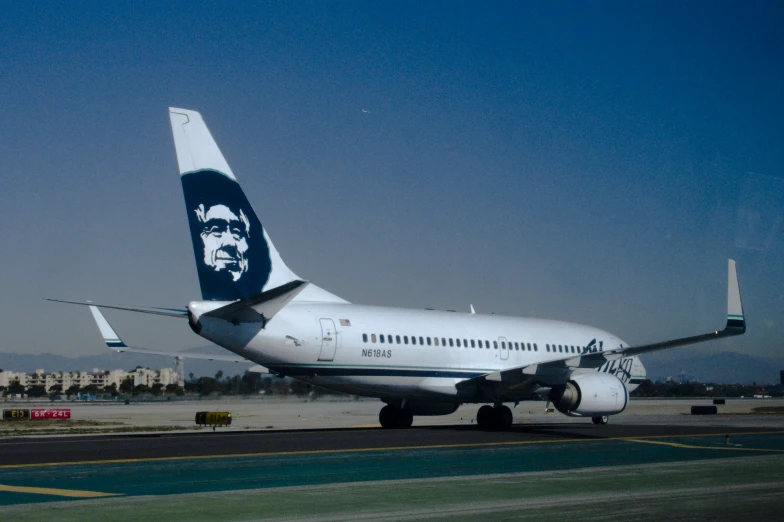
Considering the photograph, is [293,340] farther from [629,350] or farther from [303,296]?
[629,350]

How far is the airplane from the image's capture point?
24969 millimetres

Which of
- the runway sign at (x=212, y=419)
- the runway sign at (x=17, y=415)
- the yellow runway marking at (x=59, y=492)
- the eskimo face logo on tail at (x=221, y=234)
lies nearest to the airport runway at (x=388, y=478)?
the yellow runway marking at (x=59, y=492)

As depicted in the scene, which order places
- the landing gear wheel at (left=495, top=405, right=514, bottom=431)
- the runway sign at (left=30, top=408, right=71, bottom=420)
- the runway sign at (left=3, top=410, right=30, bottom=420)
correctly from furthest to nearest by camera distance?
the runway sign at (left=30, top=408, right=71, bottom=420) < the runway sign at (left=3, top=410, right=30, bottom=420) < the landing gear wheel at (left=495, top=405, right=514, bottom=431)

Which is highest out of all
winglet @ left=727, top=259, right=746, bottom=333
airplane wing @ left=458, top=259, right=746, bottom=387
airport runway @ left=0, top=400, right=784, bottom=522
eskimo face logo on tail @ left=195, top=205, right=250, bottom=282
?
eskimo face logo on tail @ left=195, top=205, right=250, bottom=282

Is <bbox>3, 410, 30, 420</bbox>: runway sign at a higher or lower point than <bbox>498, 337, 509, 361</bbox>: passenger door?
lower

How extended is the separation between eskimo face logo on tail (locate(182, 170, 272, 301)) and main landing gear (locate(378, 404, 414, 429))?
867 cm

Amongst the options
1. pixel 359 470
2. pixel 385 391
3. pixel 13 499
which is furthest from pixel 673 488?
pixel 385 391

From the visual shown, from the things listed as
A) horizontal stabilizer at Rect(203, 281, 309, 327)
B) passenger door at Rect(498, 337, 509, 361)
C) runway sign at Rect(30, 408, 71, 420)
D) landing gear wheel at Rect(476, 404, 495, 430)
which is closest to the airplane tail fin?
horizontal stabilizer at Rect(203, 281, 309, 327)

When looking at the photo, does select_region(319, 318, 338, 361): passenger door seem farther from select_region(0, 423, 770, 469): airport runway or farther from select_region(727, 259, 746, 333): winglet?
select_region(727, 259, 746, 333): winglet

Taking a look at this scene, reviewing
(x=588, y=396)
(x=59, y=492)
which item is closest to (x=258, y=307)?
(x=588, y=396)

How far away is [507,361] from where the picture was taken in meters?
34.0

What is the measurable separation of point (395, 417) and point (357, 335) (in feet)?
17.9

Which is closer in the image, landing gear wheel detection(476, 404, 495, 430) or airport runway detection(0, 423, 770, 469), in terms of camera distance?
airport runway detection(0, 423, 770, 469)

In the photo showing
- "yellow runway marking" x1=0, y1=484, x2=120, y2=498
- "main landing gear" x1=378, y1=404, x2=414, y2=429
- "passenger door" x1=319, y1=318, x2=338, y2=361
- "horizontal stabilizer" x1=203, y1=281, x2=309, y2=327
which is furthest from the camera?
"main landing gear" x1=378, y1=404, x2=414, y2=429
